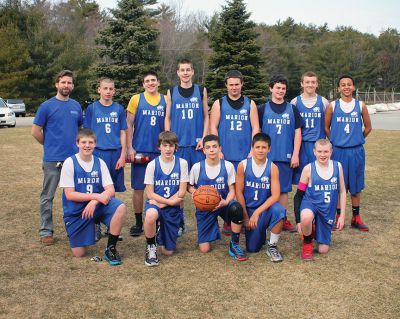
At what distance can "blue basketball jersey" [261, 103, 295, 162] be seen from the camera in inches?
213

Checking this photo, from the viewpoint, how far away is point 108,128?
17.5 ft

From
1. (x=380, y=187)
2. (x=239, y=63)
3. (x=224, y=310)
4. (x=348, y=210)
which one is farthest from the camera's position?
(x=239, y=63)

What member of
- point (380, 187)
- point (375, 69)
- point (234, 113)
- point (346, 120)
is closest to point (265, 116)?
point (234, 113)

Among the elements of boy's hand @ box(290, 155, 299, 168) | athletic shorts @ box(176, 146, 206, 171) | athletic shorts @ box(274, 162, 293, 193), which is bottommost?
athletic shorts @ box(274, 162, 293, 193)

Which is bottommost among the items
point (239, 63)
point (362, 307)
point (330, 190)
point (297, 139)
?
point (362, 307)

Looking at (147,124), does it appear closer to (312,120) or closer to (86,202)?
(86,202)

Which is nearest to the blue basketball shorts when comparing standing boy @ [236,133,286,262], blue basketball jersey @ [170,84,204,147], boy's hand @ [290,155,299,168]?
blue basketball jersey @ [170,84,204,147]

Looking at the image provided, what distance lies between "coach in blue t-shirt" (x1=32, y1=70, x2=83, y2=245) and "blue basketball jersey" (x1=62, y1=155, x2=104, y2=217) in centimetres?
47

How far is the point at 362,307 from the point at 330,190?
1.67 m

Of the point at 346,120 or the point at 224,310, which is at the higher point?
the point at 346,120

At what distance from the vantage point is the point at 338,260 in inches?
180

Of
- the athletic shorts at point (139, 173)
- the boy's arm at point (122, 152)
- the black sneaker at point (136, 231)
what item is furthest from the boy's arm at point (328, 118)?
the black sneaker at point (136, 231)

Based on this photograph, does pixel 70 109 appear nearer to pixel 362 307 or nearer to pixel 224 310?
pixel 224 310

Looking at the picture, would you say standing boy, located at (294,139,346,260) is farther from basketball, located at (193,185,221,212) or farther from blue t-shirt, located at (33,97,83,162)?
blue t-shirt, located at (33,97,83,162)
